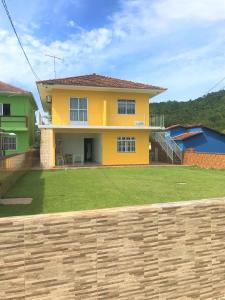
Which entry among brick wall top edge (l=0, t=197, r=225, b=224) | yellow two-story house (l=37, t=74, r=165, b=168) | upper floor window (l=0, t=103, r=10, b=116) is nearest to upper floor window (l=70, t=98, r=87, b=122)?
yellow two-story house (l=37, t=74, r=165, b=168)

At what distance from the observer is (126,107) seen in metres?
24.3

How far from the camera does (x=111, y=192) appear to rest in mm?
11297

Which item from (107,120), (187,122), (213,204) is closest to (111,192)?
(213,204)

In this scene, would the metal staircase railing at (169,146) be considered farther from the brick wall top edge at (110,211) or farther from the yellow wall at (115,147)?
the brick wall top edge at (110,211)

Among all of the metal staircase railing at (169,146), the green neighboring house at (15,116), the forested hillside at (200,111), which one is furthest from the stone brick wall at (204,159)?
the forested hillside at (200,111)

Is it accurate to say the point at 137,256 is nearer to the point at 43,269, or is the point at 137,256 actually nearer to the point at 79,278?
the point at 79,278

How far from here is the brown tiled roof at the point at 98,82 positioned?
22.5 m

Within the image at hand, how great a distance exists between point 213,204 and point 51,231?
2.18 m

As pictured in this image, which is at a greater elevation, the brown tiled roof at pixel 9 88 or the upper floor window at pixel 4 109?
the brown tiled roof at pixel 9 88

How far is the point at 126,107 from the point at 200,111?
72.7 feet

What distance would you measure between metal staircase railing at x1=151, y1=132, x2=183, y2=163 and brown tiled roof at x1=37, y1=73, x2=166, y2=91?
4689 millimetres

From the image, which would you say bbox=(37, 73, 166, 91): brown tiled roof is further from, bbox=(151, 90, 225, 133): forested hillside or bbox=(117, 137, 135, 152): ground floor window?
bbox=(151, 90, 225, 133): forested hillside

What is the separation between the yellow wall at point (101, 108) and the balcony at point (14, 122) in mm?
7000

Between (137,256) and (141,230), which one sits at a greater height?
(141,230)
